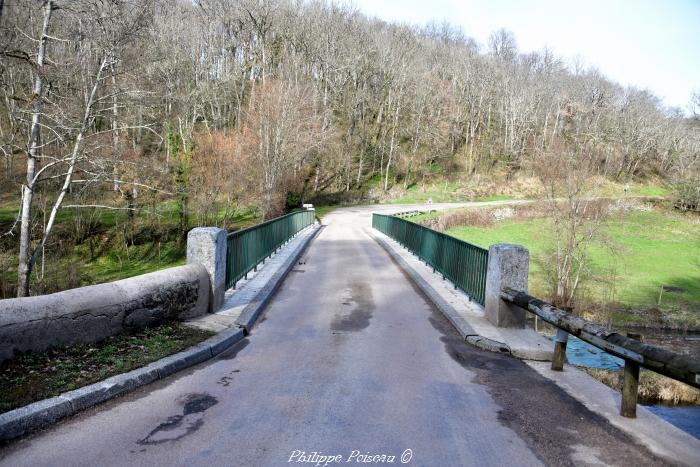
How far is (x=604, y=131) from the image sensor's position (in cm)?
7394

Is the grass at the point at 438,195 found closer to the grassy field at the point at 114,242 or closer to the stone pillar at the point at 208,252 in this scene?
the grassy field at the point at 114,242

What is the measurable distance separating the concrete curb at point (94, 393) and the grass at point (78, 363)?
0.11 meters

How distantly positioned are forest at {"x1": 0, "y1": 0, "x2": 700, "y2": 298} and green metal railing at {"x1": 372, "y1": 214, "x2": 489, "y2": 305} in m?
9.22

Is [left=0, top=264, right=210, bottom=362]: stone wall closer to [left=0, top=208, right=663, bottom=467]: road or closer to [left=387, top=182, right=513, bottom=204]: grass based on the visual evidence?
[left=0, top=208, right=663, bottom=467]: road

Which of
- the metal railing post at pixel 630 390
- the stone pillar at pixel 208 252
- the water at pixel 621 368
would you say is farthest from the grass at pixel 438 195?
the metal railing post at pixel 630 390

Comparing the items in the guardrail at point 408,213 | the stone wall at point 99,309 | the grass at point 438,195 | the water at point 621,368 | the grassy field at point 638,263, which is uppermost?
the grass at point 438,195

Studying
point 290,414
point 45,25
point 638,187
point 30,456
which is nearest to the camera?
point 30,456

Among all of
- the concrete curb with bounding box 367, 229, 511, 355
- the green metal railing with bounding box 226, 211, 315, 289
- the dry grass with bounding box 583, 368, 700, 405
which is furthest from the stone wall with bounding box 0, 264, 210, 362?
the dry grass with bounding box 583, 368, 700, 405

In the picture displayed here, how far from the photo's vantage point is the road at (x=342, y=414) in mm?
4113

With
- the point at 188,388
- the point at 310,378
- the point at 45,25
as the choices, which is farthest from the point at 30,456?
the point at 45,25

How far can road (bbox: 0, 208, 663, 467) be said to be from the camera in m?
4.11

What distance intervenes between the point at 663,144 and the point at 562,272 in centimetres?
6552

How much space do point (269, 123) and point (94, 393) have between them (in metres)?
30.7

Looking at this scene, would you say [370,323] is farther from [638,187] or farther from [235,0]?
[638,187]
